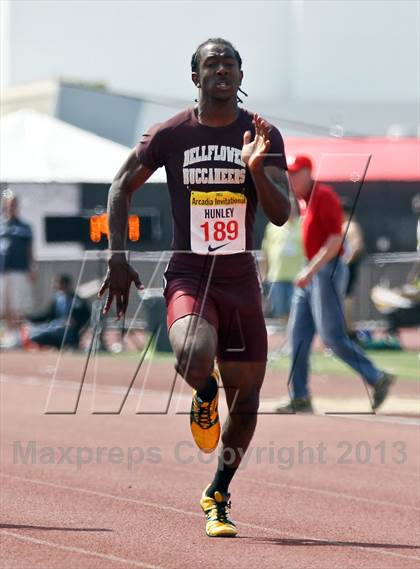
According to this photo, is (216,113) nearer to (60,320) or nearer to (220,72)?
(220,72)

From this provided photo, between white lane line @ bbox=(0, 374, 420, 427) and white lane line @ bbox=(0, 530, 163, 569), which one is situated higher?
white lane line @ bbox=(0, 530, 163, 569)

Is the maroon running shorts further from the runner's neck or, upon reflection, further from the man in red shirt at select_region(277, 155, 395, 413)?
the man in red shirt at select_region(277, 155, 395, 413)

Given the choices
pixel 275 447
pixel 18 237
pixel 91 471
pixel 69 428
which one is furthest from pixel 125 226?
pixel 18 237

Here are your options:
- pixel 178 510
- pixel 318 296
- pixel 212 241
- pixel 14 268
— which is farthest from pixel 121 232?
pixel 14 268

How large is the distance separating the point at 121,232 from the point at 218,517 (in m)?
1.52

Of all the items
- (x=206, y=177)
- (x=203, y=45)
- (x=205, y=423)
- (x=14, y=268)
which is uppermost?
(x=203, y=45)

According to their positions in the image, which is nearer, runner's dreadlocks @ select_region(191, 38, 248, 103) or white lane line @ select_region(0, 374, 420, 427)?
runner's dreadlocks @ select_region(191, 38, 248, 103)

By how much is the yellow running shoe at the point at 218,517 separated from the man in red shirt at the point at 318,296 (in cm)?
549

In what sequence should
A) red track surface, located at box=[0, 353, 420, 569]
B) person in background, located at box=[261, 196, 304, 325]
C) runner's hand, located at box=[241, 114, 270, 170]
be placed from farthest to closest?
person in background, located at box=[261, 196, 304, 325] → red track surface, located at box=[0, 353, 420, 569] → runner's hand, located at box=[241, 114, 270, 170]

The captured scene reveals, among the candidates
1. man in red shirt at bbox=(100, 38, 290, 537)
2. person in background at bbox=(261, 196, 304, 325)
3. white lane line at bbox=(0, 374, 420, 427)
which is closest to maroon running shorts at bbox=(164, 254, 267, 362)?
man in red shirt at bbox=(100, 38, 290, 537)

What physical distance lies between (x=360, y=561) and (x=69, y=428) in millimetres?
5910

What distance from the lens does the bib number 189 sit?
24.7ft

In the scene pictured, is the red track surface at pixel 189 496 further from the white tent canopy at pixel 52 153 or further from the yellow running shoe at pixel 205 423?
the white tent canopy at pixel 52 153

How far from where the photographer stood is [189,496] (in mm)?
9234
